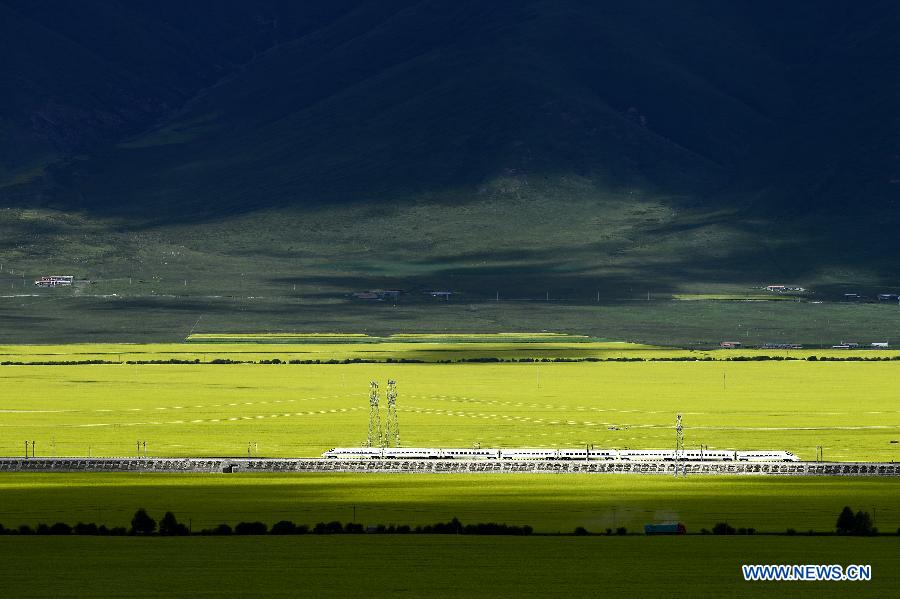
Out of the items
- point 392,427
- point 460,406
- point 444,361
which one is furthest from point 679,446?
point 444,361

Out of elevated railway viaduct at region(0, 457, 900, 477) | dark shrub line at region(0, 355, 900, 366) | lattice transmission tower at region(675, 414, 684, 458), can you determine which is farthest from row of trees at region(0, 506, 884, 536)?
dark shrub line at region(0, 355, 900, 366)

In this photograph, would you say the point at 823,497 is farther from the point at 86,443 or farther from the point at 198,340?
the point at 198,340

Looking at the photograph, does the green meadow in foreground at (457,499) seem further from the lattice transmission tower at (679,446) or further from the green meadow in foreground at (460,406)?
the green meadow in foreground at (460,406)

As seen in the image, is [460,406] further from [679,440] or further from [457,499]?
[457,499]

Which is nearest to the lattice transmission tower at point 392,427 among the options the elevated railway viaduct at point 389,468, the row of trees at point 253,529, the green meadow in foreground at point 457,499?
the elevated railway viaduct at point 389,468

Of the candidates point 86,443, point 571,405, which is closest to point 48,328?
point 571,405

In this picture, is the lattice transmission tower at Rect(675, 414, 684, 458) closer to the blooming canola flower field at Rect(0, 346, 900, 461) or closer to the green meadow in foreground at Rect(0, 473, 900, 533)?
the blooming canola flower field at Rect(0, 346, 900, 461)
